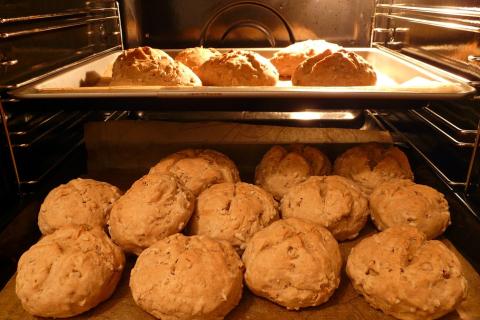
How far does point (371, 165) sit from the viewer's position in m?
1.91

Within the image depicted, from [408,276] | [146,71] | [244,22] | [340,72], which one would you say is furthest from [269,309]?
[244,22]

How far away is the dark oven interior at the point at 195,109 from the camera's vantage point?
165 cm

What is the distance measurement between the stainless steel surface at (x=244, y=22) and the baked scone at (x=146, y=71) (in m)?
0.59

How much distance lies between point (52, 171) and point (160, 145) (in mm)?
525

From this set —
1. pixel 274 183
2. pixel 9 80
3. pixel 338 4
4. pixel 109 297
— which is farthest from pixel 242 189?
pixel 338 4

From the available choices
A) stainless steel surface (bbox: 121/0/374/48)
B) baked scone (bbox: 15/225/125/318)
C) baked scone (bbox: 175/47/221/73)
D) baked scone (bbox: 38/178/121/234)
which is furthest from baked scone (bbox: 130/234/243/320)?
stainless steel surface (bbox: 121/0/374/48)

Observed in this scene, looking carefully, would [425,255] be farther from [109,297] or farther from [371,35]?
[371,35]

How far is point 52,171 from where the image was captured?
1.98 meters

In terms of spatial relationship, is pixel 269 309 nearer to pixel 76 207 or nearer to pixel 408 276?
pixel 408 276

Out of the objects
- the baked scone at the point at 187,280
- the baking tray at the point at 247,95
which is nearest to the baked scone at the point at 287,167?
the baking tray at the point at 247,95

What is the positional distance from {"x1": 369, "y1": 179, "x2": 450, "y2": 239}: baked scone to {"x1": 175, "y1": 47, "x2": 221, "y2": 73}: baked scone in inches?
46.8

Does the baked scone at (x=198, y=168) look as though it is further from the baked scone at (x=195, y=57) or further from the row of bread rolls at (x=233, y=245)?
the baked scone at (x=195, y=57)

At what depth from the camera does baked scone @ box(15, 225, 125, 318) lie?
1.28m

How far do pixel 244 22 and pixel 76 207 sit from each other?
153cm
